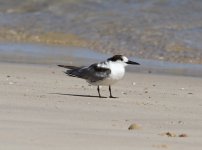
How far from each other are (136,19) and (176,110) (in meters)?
9.04

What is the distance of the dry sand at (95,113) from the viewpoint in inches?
194

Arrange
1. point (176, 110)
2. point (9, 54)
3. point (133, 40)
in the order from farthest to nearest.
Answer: point (133, 40), point (9, 54), point (176, 110)

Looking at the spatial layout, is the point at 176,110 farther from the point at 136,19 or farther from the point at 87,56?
the point at 136,19

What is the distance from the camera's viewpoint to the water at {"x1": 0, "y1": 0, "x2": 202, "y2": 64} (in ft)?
45.0

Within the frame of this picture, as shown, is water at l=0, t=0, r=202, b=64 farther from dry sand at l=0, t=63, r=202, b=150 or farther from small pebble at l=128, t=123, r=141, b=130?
small pebble at l=128, t=123, r=141, b=130

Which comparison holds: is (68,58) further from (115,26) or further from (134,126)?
(134,126)

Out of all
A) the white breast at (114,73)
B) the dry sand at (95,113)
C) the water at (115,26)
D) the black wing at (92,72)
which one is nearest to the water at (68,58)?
the water at (115,26)

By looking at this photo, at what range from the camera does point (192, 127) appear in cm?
605

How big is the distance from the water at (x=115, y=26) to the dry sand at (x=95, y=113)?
3.21 m

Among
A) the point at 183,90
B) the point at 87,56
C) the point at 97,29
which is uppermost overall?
the point at 97,29

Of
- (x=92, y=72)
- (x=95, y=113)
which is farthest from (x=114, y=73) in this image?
(x=95, y=113)

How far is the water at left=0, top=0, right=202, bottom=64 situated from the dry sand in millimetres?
3205

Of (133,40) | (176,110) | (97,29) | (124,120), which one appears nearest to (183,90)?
(176,110)

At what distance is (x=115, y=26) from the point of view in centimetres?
1582
